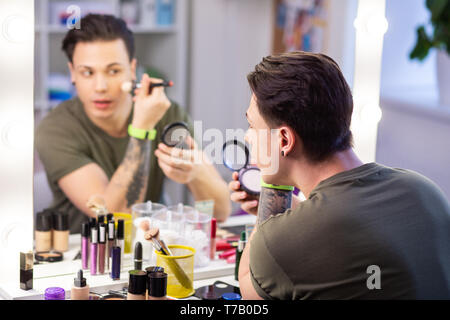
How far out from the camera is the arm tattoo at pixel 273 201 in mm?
1088

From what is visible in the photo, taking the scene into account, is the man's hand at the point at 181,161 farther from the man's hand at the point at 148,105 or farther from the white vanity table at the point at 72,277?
the white vanity table at the point at 72,277

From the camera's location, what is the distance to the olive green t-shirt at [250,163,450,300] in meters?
0.85

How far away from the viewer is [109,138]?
1.67 meters

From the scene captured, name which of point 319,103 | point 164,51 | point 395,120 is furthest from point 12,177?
point 395,120

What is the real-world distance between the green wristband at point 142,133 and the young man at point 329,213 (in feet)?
2.03

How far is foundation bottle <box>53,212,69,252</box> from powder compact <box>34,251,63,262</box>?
2 centimetres

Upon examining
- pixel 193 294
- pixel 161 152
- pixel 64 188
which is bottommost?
pixel 193 294

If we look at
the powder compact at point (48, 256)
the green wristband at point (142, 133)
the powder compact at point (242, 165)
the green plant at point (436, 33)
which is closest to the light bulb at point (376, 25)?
the powder compact at point (242, 165)

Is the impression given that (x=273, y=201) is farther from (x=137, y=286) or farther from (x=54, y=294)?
(x=54, y=294)

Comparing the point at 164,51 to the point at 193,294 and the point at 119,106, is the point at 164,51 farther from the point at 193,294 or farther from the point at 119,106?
the point at 193,294

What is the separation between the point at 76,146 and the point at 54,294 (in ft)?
2.10

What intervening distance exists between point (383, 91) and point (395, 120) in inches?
7.3

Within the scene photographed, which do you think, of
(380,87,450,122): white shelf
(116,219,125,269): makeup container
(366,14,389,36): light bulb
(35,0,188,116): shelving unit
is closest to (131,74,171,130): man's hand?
(116,219,125,269): makeup container
